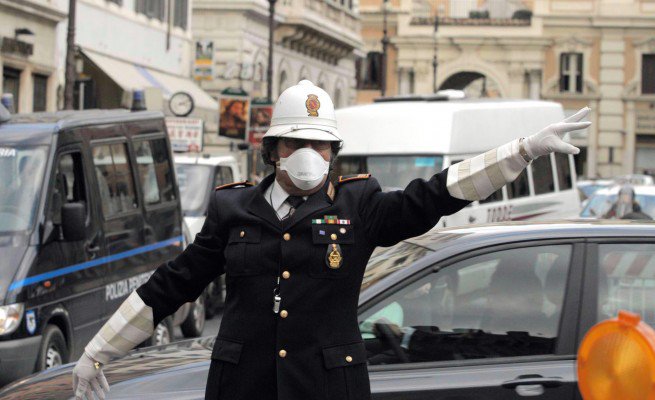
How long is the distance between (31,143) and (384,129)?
367 inches

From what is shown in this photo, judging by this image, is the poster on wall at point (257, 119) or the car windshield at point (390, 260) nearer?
the car windshield at point (390, 260)

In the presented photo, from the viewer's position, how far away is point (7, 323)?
9.88 m

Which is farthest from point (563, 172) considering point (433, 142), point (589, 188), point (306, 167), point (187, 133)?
point (306, 167)

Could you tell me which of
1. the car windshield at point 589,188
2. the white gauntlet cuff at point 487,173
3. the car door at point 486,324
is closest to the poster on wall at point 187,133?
the car windshield at point 589,188

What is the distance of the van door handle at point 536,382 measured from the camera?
5848 mm

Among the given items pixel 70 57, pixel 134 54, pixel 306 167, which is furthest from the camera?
pixel 134 54

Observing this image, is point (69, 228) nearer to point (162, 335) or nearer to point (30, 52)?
point (162, 335)

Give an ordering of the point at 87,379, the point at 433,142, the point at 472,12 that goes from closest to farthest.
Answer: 1. the point at 87,379
2. the point at 433,142
3. the point at 472,12

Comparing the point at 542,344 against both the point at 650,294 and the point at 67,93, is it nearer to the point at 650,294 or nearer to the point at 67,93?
the point at 650,294

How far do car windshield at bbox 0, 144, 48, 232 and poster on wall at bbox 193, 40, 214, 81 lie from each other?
3041 cm

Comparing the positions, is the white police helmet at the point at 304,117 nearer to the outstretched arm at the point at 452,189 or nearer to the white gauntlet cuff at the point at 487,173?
the outstretched arm at the point at 452,189

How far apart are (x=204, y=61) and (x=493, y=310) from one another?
36.1m

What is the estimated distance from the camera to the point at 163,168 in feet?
46.1

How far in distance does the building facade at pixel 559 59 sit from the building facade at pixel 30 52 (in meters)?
48.7
